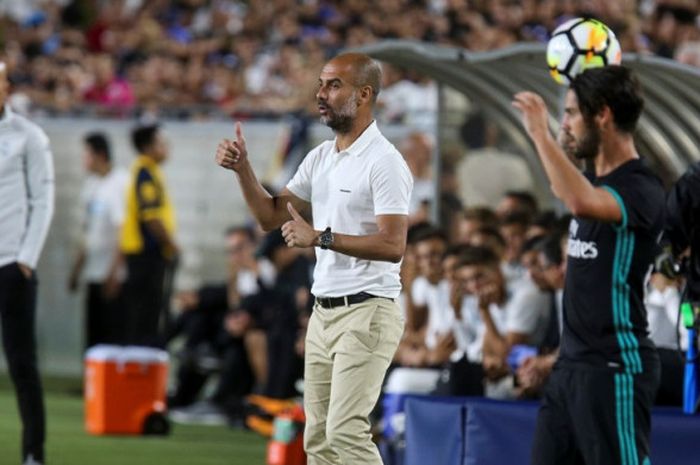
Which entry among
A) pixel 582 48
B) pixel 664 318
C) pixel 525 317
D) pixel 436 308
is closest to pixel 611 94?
pixel 582 48

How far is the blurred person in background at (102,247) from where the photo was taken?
15.3m

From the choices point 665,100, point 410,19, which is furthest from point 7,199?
point 410,19

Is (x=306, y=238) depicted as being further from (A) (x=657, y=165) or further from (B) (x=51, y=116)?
(B) (x=51, y=116)

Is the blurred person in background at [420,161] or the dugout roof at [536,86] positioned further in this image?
the blurred person in background at [420,161]

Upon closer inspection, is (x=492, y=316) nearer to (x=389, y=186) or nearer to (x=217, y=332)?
(x=389, y=186)

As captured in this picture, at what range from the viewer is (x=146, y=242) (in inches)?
559

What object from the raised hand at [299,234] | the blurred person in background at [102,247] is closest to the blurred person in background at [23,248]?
the raised hand at [299,234]

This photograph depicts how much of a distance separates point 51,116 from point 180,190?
67.3 inches

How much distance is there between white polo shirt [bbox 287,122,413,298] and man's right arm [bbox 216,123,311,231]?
0.18m

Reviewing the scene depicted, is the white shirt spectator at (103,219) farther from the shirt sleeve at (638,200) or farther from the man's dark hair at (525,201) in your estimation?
the shirt sleeve at (638,200)

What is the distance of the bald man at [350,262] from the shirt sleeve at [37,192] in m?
2.54

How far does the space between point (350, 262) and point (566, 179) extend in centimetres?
167

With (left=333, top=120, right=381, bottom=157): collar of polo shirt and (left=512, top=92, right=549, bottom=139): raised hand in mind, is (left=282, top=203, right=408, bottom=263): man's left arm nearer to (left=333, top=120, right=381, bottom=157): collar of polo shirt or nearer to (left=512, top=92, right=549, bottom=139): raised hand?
(left=333, top=120, right=381, bottom=157): collar of polo shirt

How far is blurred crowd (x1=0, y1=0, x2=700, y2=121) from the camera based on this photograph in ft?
55.3
